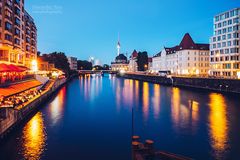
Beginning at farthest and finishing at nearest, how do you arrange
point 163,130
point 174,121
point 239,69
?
1. point 239,69
2. point 174,121
3. point 163,130

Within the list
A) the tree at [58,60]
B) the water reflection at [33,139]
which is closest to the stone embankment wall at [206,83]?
the water reflection at [33,139]

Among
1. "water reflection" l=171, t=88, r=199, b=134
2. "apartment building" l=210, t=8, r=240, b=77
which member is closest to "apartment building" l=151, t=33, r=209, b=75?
"apartment building" l=210, t=8, r=240, b=77

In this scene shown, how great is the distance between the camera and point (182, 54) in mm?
153750

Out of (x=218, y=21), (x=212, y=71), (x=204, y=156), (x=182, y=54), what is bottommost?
(x=204, y=156)

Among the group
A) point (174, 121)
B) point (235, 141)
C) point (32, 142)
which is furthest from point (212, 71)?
point (32, 142)

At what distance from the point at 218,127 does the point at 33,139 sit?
29.2m

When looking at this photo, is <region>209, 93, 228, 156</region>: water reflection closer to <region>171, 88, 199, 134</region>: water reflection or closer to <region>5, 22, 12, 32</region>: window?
<region>171, 88, 199, 134</region>: water reflection

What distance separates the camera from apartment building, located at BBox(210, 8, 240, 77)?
109369 millimetres

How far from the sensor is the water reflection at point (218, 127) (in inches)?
1259

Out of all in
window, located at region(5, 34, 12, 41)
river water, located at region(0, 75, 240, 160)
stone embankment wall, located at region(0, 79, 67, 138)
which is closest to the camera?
river water, located at region(0, 75, 240, 160)

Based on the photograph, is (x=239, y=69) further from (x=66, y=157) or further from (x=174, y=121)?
(x=66, y=157)

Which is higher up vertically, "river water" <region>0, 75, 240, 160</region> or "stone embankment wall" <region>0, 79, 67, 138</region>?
"stone embankment wall" <region>0, 79, 67, 138</region>

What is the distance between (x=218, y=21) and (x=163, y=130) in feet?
324

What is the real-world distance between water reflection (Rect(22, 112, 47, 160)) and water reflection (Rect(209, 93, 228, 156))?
2106 cm
